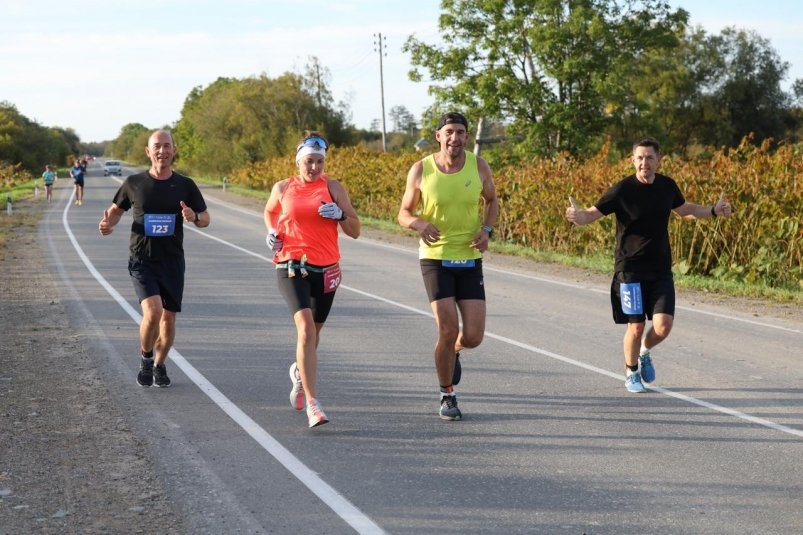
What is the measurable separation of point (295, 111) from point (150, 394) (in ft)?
213

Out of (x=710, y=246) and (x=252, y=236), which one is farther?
(x=252, y=236)

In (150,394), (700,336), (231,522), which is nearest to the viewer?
(231,522)

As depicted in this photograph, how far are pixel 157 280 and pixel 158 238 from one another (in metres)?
0.34

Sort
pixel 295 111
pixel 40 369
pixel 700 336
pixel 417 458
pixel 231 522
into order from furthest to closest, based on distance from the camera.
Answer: pixel 295 111, pixel 700 336, pixel 40 369, pixel 417 458, pixel 231 522

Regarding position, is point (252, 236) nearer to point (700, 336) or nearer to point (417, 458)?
point (700, 336)

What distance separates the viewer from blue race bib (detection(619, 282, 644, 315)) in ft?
26.9

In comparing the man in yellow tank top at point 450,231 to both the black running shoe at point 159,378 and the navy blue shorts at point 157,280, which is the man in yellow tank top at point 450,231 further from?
the black running shoe at point 159,378

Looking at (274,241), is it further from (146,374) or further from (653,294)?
(653,294)

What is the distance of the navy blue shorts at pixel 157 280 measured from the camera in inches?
328

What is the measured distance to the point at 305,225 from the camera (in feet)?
23.6

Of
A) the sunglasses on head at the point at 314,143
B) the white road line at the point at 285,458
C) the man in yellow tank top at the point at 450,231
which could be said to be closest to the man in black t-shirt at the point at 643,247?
the man in yellow tank top at the point at 450,231

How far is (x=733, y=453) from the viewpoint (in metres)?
6.33

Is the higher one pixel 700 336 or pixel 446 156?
pixel 446 156

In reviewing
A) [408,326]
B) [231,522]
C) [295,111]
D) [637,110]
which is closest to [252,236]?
[408,326]
